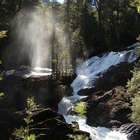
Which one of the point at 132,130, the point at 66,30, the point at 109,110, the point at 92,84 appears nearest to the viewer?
the point at 132,130

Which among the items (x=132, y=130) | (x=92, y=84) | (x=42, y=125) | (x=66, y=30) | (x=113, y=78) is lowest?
(x=132, y=130)

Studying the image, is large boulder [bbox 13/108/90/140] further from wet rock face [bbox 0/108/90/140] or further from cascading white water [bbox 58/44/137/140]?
cascading white water [bbox 58/44/137/140]

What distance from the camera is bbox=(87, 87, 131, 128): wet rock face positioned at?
1653 centimetres

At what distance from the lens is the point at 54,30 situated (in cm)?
2989

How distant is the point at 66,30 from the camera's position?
36.9m

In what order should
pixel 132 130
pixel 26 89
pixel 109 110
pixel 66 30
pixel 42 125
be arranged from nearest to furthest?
pixel 42 125
pixel 132 130
pixel 109 110
pixel 26 89
pixel 66 30

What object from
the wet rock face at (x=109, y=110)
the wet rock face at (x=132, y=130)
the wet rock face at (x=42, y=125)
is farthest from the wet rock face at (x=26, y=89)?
the wet rock face at (x=42, y=125)

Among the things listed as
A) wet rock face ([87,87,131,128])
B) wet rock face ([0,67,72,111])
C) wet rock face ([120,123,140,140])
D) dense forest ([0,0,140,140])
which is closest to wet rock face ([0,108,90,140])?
wet rock face ([120,123,140,140])

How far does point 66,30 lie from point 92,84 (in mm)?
14279

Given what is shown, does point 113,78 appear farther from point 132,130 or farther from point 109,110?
point 132,130

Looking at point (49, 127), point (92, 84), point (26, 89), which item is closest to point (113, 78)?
point (92, 84)

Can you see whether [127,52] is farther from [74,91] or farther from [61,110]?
[61,110]

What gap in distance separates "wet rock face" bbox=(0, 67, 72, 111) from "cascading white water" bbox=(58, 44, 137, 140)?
1.30 metres

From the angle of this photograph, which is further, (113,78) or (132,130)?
(113,78)
